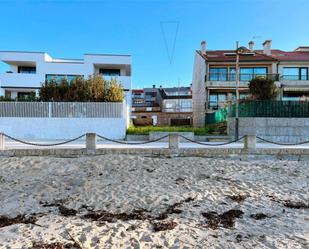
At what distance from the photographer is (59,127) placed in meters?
19.5

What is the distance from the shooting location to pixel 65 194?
820cm

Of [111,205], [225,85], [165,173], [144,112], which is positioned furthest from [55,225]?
[144,112]

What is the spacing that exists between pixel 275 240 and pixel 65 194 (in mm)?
5438

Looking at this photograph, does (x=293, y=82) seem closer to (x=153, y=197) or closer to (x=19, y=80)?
(x=19, y=80)

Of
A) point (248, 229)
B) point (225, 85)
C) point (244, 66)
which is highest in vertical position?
point (244, 66)

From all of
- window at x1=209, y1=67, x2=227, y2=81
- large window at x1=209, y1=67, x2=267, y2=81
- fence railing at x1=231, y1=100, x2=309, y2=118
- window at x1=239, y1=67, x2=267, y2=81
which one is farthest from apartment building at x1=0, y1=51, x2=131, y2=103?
fence railing at x1=231, y1=100, x2=309, y2=118

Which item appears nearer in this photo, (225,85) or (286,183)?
(286,183)

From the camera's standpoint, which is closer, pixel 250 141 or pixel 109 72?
pixel 250 141

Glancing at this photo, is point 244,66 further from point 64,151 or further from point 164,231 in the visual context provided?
point 164,231

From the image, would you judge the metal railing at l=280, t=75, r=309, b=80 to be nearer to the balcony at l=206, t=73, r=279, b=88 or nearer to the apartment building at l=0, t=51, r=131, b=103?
the balcony at l=206, t=73, r=279, b=88

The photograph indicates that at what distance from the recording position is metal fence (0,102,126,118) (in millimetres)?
19594

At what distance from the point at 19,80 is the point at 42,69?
2.49 meters

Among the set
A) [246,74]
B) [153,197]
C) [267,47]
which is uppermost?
[267,47]

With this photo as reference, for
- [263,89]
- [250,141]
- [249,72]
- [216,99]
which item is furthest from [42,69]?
[250,141]
